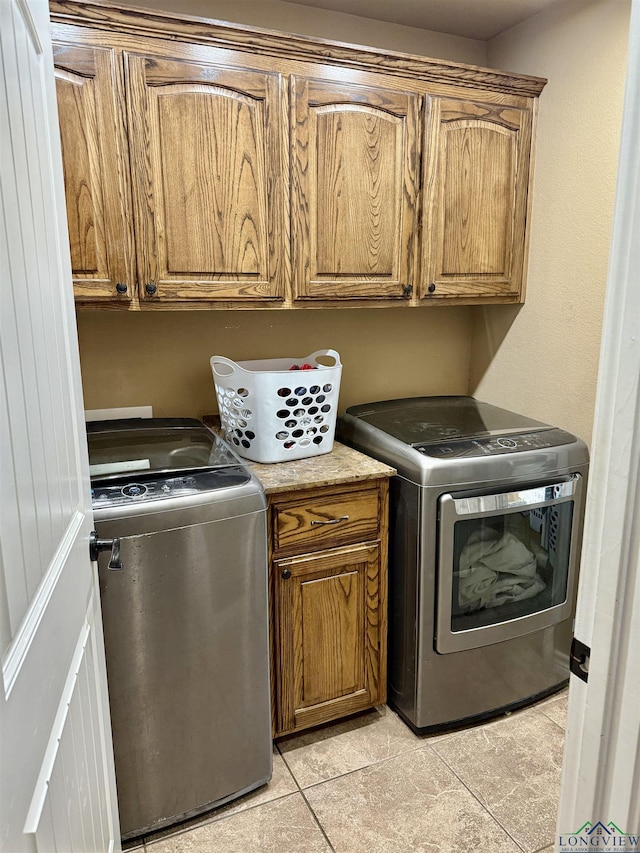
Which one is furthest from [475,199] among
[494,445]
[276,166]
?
[494,445]

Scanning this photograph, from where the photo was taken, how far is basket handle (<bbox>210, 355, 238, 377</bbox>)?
197 centimetres

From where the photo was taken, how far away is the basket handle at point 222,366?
6.46 ft

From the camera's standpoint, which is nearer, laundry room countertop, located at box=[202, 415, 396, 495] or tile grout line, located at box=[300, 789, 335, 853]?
tile grout line, located at box=[300, 789, 335, 853]

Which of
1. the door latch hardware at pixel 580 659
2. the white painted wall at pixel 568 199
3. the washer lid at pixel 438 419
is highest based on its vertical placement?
the white painted wall at pixel 568 199

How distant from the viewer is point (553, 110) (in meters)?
2.25

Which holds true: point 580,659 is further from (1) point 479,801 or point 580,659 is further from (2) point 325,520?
(1) point 479,801

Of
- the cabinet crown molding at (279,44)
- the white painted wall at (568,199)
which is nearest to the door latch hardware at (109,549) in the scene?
the cabinet crown molding at (279,44)

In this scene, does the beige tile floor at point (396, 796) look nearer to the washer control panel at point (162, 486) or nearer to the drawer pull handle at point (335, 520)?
the drawer pull handle at point (335, 520)

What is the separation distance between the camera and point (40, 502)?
0.83 metres

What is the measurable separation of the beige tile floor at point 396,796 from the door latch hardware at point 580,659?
1.22m

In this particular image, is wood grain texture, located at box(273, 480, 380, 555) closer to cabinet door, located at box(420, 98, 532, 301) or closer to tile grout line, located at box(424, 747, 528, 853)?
tile grout line, located at box(424, 747, 528, 853)

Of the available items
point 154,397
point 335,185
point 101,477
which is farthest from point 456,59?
point 101,477

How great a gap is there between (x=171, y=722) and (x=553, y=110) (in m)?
2.44

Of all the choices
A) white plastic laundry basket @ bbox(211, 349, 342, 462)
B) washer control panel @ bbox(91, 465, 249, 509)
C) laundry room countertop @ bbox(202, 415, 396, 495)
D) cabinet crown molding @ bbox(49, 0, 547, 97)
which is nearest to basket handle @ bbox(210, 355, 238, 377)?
white plastic laundry basket @ bbox(211, 349, 342, 462)
